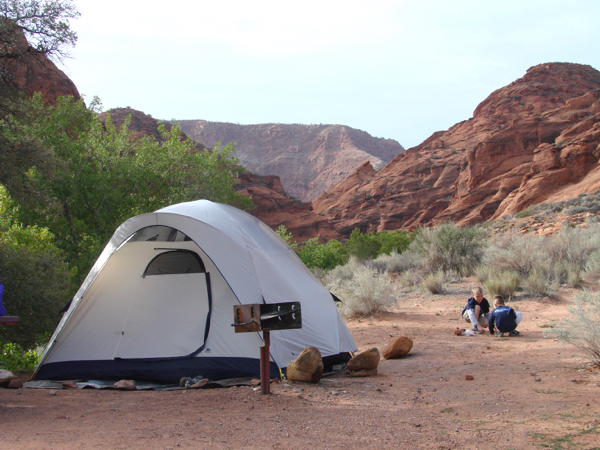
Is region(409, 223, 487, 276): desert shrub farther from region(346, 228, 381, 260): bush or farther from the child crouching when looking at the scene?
the child crouching

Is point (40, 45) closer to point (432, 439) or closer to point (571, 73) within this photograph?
point (432, 439)

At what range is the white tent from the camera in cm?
602

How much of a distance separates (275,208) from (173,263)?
4424 centimetres

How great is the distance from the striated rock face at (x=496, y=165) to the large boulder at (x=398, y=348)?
103 ft

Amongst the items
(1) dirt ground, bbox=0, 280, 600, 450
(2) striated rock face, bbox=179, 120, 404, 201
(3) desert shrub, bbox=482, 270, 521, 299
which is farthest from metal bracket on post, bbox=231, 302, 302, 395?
(2) striated rock face, bbox=179, 120, 404, 201

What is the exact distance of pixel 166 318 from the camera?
20.8 feet

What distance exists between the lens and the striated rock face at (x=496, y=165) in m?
37.8

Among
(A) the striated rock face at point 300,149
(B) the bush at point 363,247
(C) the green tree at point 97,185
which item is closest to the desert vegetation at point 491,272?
(B) the bush at point 363,247

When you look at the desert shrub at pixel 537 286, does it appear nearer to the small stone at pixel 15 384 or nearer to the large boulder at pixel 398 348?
the large boulder at pixel 398 348

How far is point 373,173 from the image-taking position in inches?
2746

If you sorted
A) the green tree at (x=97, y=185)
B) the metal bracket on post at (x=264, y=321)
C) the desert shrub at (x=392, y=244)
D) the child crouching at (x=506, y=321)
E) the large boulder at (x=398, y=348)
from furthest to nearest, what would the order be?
the desert shrub at (x=392, y=244) → the green tree at (x=97, y=185) → the child crouching at (x=506, y=321) → the large boulder at (x=398, y=348) → the metal bracket on post at (x=264, y=321)

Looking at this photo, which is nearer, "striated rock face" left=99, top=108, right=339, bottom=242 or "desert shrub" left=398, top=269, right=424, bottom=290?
"desert shrub" left=398, top=269, right=424, bottom=290

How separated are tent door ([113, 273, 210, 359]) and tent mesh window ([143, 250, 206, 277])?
3.5 inches

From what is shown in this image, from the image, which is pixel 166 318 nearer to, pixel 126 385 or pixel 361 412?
pixel 126 385
